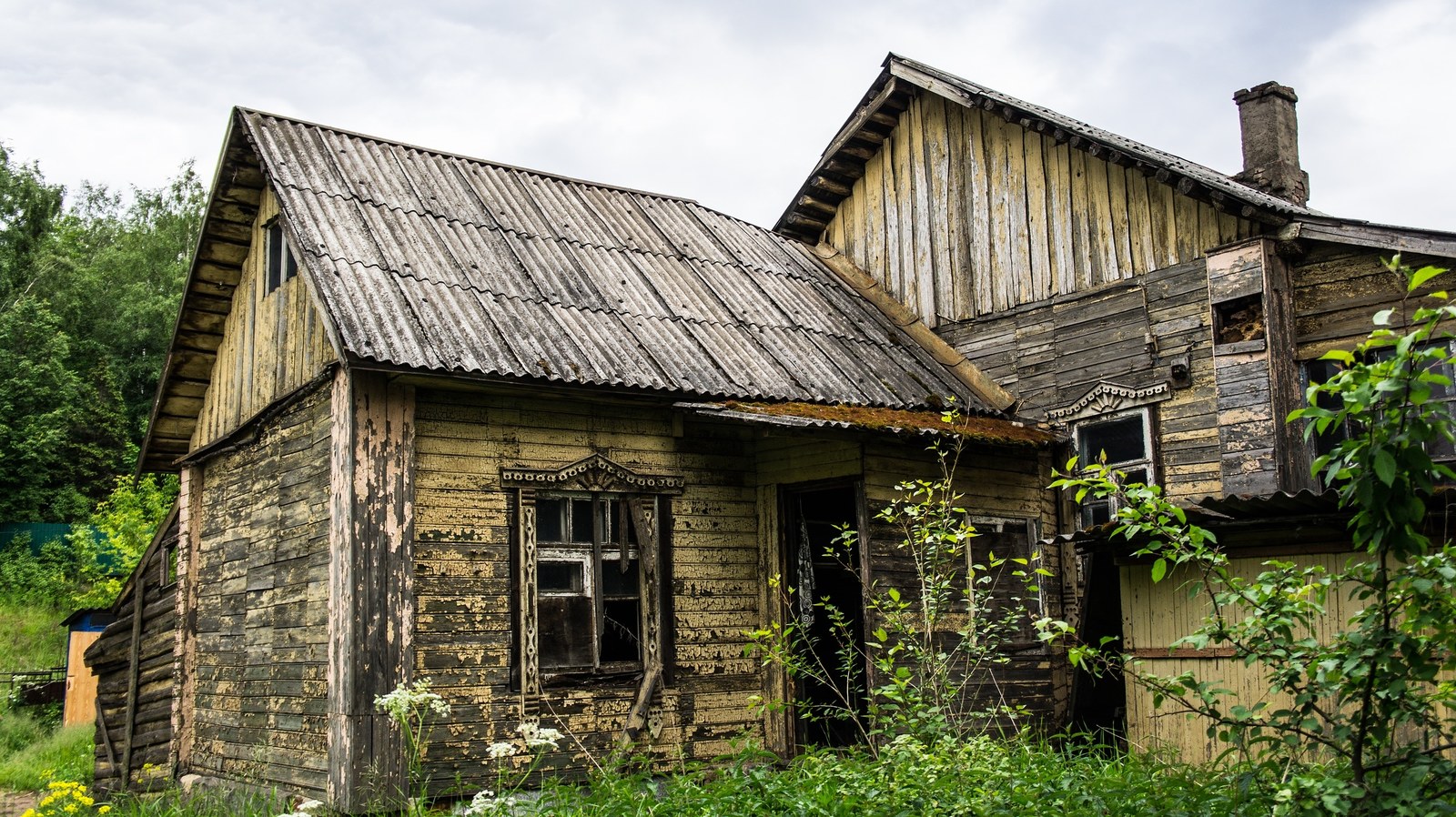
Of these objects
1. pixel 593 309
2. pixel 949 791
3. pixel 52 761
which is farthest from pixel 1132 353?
pixel 52 761

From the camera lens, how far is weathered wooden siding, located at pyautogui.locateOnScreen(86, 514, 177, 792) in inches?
496

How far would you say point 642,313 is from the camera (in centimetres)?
1164

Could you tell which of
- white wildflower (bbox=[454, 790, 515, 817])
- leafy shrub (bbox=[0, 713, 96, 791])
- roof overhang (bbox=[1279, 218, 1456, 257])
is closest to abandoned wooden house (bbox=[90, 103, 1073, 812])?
roof overhang (bbox=[1279, 218, 1456, 257])

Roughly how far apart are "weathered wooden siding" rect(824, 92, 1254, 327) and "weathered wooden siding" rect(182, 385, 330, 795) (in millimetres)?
7003

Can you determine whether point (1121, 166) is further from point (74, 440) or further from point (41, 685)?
point (74, 440)

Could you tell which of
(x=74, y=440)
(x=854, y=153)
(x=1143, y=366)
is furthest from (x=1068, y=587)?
(x=74, y=440)

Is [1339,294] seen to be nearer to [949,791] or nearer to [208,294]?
[949,791]

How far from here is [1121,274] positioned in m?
12.1

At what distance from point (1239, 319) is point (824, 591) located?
484 centimetres

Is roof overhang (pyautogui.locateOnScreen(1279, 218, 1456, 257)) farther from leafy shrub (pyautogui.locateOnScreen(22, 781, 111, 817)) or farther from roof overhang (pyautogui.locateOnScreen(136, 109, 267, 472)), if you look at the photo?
leafy shrub (pyautogui.locateOnScreen(22, 781, 111, 817))

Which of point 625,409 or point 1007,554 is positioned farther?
point 1007,554

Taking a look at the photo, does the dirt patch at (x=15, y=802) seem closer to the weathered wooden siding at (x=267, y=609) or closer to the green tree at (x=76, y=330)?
the weathered wooden siding at (x=267, y=609)

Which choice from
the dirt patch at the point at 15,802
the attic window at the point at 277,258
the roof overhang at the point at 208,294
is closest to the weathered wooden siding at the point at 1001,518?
the attic window at the point at 277,258

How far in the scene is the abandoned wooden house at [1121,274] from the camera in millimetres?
10344
